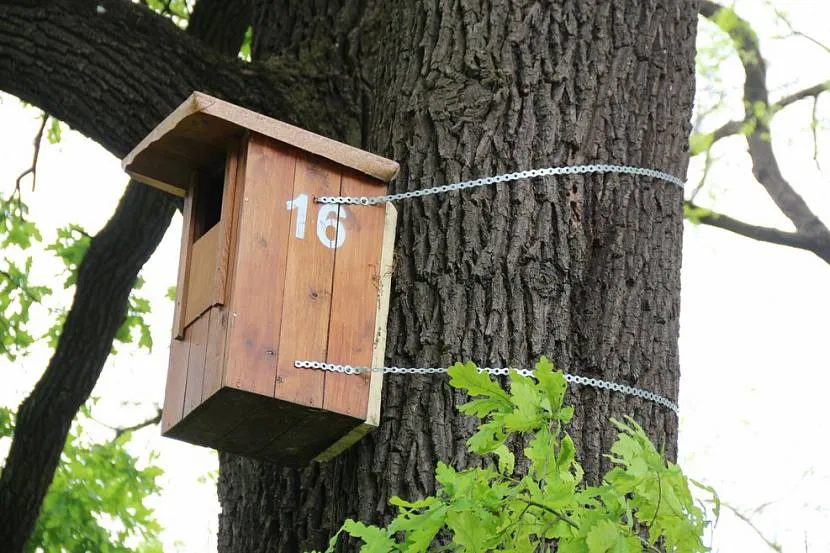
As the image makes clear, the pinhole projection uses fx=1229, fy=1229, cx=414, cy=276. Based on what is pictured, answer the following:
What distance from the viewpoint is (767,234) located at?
22.5 ft

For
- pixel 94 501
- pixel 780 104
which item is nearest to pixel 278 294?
pixel 94 501

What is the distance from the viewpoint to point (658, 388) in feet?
8.11

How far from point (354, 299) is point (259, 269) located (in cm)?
21

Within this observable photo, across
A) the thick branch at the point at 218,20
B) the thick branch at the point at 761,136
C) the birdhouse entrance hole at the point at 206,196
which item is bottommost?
the birdhouse entrance hole at the point at 206,196

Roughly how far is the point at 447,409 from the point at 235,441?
0.45 metres

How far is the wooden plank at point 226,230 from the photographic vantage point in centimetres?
230

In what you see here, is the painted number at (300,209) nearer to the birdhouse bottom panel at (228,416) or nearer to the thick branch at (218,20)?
the birdhouse bottom panel at (228,416)

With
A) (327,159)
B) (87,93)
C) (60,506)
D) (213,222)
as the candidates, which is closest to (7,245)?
(60,506)

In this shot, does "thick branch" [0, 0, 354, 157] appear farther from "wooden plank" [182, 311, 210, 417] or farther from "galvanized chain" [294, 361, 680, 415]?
"galvanized chain" [294, 361, 680, 415]

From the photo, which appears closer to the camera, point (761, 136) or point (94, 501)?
point (94, 501)

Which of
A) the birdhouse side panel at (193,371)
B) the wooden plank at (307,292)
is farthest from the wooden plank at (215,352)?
the wooden plank at (307,292)

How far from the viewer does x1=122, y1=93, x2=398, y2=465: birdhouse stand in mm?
2271

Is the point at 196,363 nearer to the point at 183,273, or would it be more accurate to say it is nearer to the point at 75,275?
the point at 183,273

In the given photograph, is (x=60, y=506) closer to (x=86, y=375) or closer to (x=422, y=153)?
(x=86, y=375)
